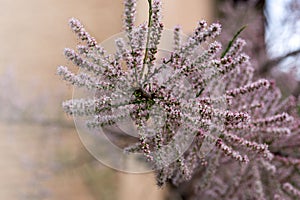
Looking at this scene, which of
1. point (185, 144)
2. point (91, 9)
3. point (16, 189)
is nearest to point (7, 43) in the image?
point (91, 9)

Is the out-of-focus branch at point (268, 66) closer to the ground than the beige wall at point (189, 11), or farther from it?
closer to the ground

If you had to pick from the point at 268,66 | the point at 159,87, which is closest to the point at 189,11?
the point at 268,66

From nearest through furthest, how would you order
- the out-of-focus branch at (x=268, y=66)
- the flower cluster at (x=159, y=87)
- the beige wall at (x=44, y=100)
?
the flower cluster at (x=159, y=87) < the out-of-focus branch at (x=268, y=66) < the beige wall at (x=44, y=100)

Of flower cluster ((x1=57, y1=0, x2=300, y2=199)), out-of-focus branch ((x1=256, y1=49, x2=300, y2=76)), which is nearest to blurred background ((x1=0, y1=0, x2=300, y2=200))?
out-of-focus branch ((x1=256, y1=49, x2=300, y2=76))

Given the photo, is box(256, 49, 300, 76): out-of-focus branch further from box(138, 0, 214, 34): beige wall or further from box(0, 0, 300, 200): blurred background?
box(138, 0, 214, 34): beige wall

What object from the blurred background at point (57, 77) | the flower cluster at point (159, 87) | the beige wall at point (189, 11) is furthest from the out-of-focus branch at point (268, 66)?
the flower cluster at point (159, 87)

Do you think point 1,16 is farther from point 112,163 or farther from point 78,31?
point 78,31

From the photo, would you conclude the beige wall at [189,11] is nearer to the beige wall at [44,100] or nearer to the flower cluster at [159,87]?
the beige wall at [44,100]

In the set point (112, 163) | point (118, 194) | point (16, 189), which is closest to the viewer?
point (112, 163)
